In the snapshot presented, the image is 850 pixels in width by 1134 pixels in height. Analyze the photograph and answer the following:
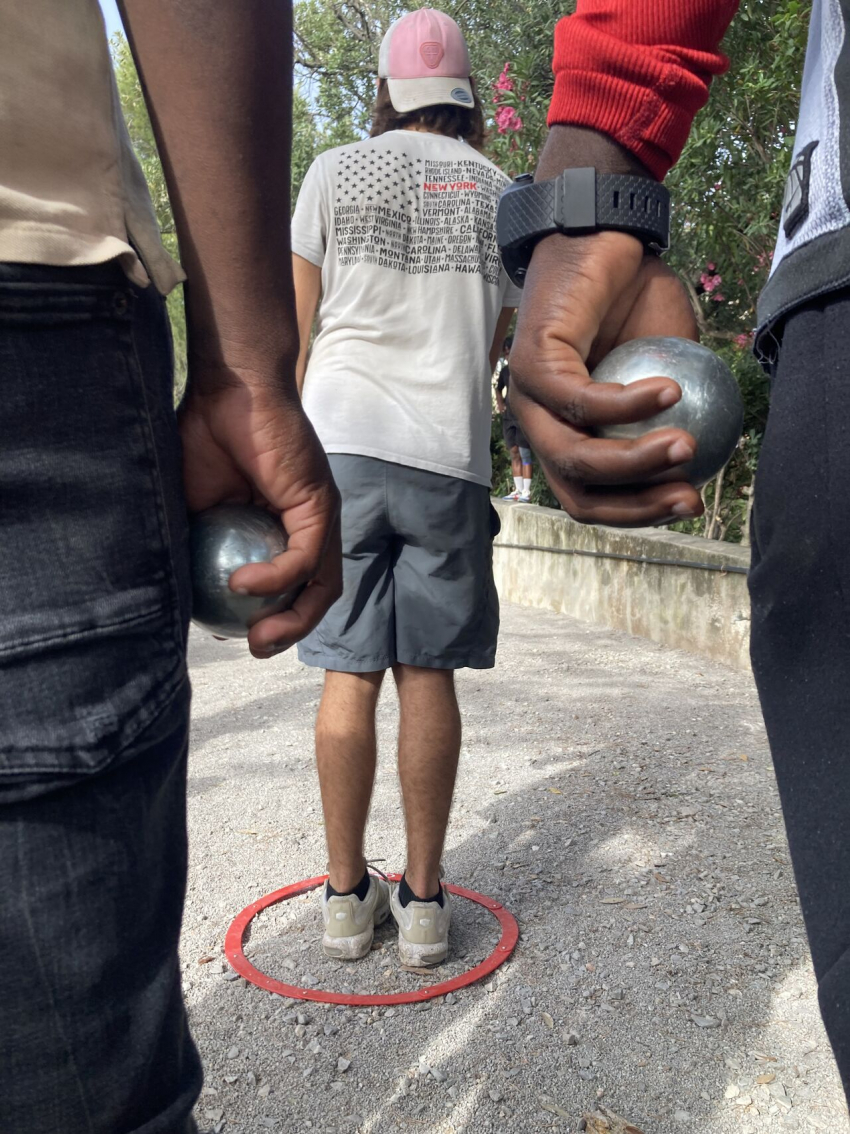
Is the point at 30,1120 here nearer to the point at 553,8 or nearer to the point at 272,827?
the point at 272,827

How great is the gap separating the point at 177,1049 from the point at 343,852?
2084 millimetres

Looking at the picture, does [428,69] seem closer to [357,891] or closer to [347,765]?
[347,765]

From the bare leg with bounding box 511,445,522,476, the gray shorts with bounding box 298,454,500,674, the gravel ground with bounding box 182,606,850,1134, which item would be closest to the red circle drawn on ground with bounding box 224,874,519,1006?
the gravel ground with bounding box 182,606,850,1134

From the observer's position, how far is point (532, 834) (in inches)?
162

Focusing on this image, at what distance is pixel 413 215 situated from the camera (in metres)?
3.28

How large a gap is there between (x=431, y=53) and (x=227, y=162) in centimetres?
245

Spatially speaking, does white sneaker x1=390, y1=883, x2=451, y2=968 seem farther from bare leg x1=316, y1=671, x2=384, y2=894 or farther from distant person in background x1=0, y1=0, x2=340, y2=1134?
distant person in background x1=0, y1=0, x2=340, y2=1134

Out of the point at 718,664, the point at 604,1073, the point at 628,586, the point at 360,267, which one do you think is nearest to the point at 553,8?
the point at 628,586

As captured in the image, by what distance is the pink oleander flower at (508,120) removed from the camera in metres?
8.09

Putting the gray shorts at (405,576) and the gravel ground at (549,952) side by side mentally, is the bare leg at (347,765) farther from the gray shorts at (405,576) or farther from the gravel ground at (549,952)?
the gravel ground at (549,952)

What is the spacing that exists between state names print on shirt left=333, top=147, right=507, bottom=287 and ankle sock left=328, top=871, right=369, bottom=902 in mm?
1822

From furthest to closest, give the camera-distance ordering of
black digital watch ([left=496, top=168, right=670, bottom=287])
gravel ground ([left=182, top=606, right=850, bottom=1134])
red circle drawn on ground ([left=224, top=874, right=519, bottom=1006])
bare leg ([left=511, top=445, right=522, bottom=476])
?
bare leg ([left=511, top=445, right=522, bottom=476]) → red circle drawn on ground ([left=224, top=874, right=519, bottom=1006]) → gravel ground ([left=182, top=606, right=850, bottom=1134]) → black digital watch ([left=496, top=168, right=670, bottom=287])

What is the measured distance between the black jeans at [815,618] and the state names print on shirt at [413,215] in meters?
2.21

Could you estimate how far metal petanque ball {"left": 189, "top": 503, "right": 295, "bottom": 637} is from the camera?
1.32 m
